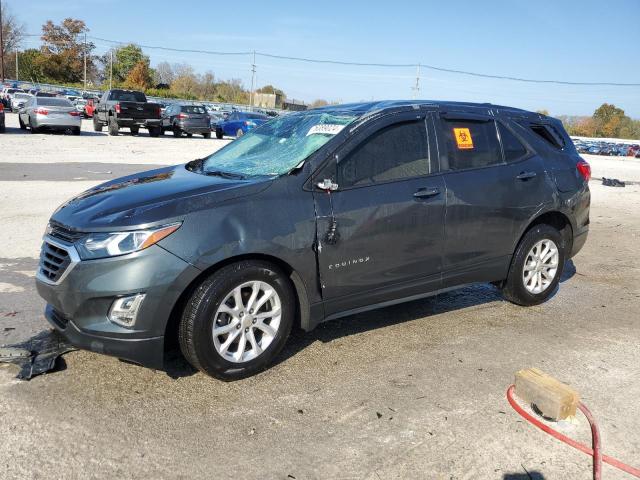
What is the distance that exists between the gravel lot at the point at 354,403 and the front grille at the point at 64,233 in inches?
33.9

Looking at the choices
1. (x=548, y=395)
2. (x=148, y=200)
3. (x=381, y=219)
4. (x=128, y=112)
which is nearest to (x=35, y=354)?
(x=148, y=200)

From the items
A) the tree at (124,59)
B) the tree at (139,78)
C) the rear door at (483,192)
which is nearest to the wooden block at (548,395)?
the rear door at (483,192)

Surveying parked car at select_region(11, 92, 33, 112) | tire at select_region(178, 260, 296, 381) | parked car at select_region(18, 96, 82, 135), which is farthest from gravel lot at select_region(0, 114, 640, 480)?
parked car at select_region(11, 92, 33, 112)

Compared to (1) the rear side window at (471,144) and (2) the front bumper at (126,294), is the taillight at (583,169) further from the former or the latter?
(2) the front bumper at (126,294)

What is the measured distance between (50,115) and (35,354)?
22546mm

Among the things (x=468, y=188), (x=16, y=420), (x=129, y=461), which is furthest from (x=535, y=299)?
(x=16, y=420)

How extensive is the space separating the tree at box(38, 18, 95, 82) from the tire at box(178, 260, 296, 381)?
8826cm

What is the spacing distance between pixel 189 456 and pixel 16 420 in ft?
3.32

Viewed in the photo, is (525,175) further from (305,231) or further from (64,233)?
(64,233)

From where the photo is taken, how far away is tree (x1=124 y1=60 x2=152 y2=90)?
260 ft

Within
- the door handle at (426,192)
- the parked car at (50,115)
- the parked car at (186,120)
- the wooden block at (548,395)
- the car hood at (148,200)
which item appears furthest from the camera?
the parked car at (186,120)

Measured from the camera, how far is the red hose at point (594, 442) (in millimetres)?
2848

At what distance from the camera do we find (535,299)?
532cm

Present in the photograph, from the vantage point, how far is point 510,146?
5016 millimetres
